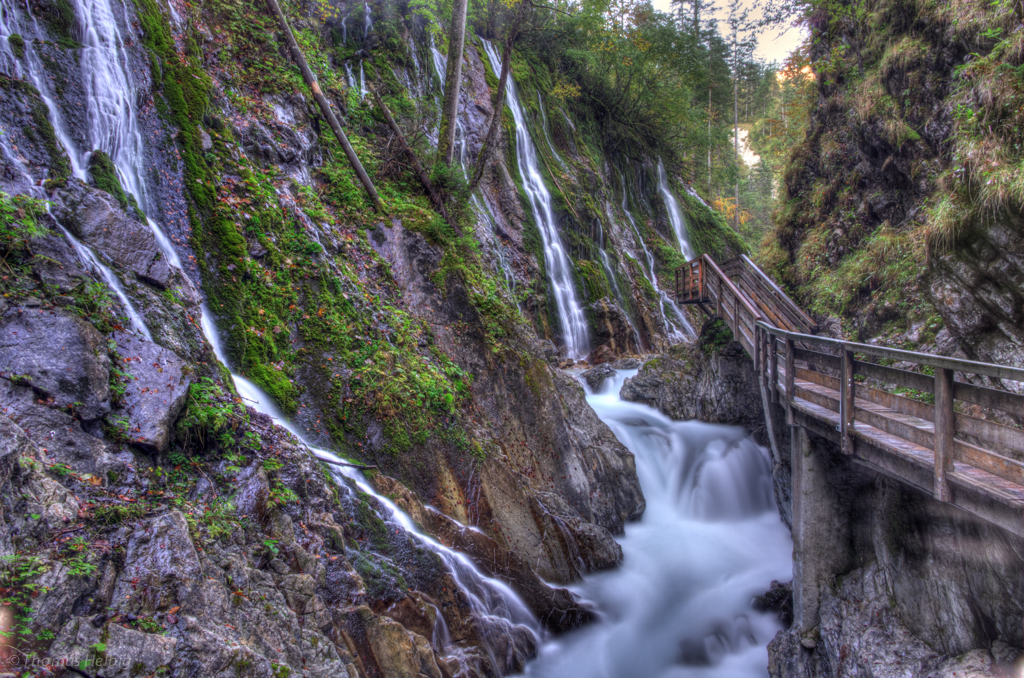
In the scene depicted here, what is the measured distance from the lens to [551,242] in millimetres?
14062

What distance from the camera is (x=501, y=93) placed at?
10.1m

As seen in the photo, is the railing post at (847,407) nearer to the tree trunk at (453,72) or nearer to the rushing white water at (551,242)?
the tree trunk at (453,72)

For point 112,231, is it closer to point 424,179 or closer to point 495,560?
point 495,560

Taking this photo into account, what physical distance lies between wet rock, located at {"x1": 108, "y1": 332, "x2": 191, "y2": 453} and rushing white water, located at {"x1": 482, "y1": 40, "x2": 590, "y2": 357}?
403 inches

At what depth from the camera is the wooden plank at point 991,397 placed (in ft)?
8.40

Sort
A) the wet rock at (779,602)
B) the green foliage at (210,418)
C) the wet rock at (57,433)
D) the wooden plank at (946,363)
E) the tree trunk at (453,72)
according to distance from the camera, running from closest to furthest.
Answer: the wooden plank at (946,363)
the wet rock at (57,433)
the green foliage at (210,418)
the wet rock at (779,602)
the tree trunk at (453,72)

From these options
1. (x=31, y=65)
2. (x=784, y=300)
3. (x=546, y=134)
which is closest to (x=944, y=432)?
(x=784, y=300)

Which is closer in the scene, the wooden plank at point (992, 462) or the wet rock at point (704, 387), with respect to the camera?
the wooden plank at point (992, 462)

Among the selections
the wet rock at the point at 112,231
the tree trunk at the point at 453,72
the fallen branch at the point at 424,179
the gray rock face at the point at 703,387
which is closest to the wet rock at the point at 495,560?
the wet rock at the point at 112,231

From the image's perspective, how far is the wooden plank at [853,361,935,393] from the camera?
3352mm

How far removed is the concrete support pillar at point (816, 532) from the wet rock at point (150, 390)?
583 cm

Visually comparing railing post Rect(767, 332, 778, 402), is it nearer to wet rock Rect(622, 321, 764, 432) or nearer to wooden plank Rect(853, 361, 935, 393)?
wooden plank Rect(853, 361, 935, 393)

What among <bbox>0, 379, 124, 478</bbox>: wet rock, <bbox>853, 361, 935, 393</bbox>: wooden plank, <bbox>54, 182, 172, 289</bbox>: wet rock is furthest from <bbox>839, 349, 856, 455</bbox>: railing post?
<bbox>54, 182, 172, 289</bbox>: wet rock

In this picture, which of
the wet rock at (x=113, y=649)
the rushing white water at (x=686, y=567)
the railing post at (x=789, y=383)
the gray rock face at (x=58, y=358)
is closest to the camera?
the wet rock at (x=113, y=649)
